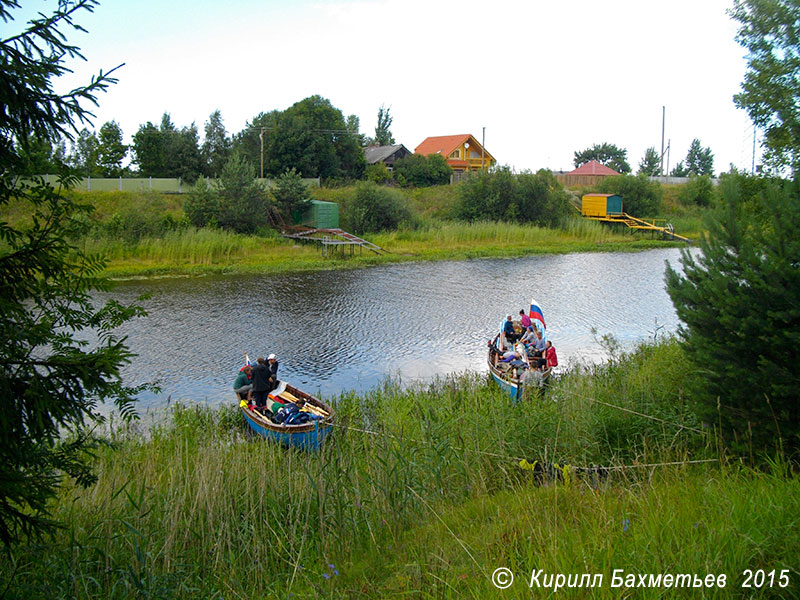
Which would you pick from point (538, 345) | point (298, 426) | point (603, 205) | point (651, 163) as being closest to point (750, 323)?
point (298, 426)

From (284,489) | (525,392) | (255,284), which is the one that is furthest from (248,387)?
(255,284)

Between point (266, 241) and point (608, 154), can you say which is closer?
point (266, 241)

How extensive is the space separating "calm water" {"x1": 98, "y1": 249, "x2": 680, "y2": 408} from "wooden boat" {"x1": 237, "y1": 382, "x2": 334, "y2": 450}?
226 centimetres

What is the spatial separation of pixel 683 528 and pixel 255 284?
2593cm

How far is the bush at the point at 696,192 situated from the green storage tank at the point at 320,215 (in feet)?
114

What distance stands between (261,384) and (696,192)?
56.7 meters

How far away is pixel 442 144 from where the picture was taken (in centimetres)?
7400

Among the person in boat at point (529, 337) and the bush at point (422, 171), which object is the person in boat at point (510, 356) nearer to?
the person in boat at point (529, 337)

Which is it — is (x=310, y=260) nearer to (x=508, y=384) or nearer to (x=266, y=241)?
(x=266, y=241)

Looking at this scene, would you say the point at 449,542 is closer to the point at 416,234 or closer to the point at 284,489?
the point at 284,489

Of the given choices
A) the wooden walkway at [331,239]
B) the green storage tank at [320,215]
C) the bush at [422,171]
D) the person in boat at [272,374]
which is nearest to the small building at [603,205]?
the bush at [422,171]

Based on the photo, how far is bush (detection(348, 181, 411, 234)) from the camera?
43406 millimetres

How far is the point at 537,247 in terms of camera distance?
139ft

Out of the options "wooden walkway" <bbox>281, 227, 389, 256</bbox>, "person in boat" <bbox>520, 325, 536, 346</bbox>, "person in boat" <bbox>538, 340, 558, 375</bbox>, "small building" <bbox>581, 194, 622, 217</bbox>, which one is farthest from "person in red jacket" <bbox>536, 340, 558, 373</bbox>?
"small building" <bbox>581, 194, 622, 217</bbox>
